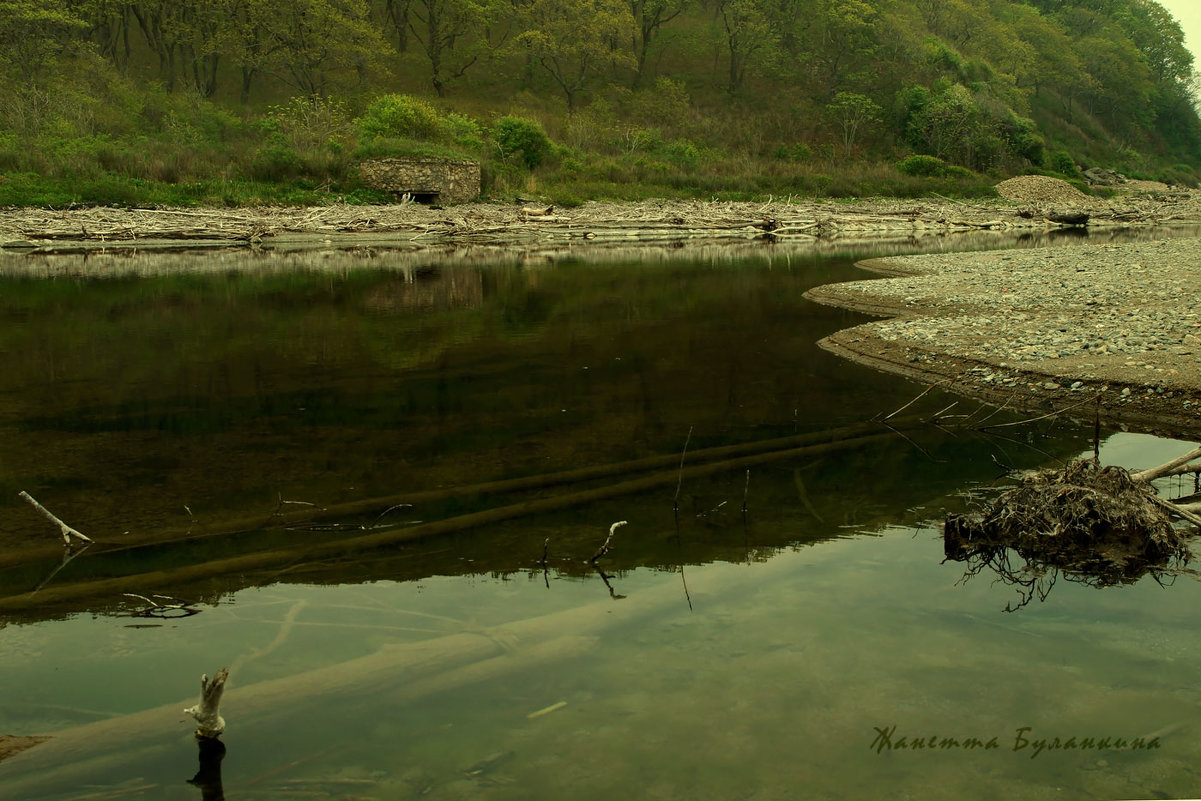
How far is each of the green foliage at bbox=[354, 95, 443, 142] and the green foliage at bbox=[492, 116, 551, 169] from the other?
360 centimetres

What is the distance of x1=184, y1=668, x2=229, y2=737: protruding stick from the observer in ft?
15.2

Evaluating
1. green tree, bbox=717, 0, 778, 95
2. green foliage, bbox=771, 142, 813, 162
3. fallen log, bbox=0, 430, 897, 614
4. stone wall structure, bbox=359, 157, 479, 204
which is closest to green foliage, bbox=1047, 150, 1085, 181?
green foliage, bbox=771, 142, 813, 162

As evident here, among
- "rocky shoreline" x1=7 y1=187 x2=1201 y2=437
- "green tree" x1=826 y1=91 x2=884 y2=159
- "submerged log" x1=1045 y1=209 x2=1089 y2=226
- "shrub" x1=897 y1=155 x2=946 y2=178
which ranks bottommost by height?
"rocky shoreline" x1=7 y1=187 x2=1201 y2=437

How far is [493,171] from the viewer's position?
50.2 metres

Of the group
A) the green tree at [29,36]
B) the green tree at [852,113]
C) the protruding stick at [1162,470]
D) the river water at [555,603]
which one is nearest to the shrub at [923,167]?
the green tree at [852,113]

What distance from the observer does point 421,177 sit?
152ft

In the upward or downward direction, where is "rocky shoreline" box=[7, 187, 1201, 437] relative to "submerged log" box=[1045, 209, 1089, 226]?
downward

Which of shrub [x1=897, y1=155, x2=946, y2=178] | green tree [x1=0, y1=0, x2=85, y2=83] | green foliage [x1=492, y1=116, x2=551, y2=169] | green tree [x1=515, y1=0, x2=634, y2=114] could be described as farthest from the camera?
green tree [x1=515, y1=0, x2=634, y2=114]

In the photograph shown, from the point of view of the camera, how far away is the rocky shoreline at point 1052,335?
11703mm

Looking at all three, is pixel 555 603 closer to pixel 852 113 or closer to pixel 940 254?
pixel 940 254

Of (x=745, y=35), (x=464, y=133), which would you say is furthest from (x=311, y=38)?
(x=745, y=35)

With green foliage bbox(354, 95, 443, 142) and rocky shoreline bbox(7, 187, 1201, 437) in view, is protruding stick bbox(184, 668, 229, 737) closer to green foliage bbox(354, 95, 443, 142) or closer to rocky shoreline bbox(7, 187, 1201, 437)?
rocky shoreline bbox(7, 187, 1201, 437)

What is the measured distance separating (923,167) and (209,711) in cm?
6976

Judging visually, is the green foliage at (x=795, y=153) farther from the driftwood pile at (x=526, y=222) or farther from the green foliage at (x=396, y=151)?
the green foliage at (x=396, y=151)
